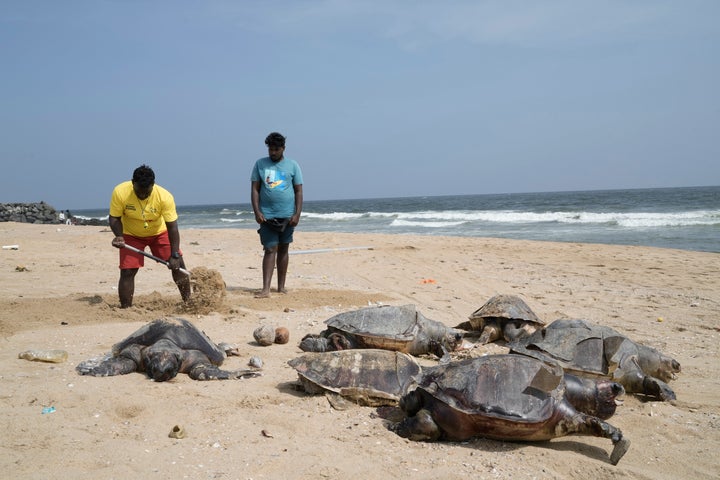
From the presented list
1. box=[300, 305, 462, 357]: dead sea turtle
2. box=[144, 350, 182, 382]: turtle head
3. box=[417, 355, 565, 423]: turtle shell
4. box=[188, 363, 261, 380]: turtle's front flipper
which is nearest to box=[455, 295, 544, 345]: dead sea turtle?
box=[300, 305, 462, 357]: dead sea turtle

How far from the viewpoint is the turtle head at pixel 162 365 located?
13.4 ft

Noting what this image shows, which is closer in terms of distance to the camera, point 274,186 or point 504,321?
point 504,321

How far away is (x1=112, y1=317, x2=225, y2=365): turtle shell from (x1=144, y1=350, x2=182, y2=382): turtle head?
255 millimetres

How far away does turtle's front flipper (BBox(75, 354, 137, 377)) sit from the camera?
4172 mm

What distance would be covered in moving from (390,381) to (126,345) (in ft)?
7.36

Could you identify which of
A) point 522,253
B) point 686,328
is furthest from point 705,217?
point 686,328

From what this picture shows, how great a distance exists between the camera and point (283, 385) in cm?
415

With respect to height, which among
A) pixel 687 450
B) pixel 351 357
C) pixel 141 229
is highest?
pixel 141 229

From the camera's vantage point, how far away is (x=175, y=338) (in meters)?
4.52

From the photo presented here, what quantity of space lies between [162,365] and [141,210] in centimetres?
263

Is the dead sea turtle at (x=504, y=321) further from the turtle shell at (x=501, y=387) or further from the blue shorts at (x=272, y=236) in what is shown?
the blue shorts at (x=272, y=236)

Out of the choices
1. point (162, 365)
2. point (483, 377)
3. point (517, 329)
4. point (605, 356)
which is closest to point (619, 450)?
point (483, 377)

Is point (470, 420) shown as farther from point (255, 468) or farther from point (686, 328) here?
point (686, 328)

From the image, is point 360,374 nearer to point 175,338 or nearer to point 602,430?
point 602,430
